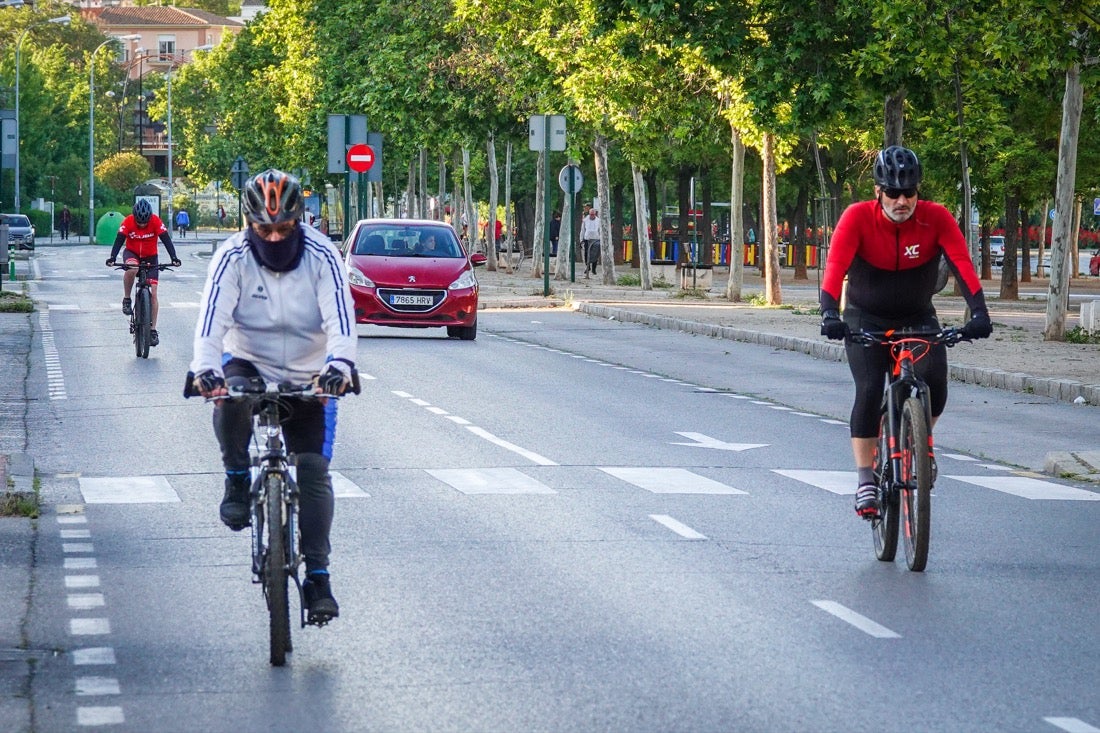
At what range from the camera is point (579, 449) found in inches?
576

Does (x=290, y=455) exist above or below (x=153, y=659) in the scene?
above

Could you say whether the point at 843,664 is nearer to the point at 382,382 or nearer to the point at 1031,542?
the point at 1031,542

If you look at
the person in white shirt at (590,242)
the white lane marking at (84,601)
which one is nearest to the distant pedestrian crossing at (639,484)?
the white lane marking at (84,601)

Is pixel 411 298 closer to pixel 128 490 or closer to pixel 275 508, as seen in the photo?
pixel 128 490

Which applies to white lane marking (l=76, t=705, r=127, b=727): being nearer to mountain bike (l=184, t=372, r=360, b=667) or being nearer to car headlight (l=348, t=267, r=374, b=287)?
mountain bike (l=184, t=372, r=360, b=667)

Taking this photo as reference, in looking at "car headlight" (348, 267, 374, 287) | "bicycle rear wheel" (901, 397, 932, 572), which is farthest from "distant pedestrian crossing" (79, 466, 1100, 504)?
"car headlight" (348, 267, 374, 287)

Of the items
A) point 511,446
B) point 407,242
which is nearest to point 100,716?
point 511,446

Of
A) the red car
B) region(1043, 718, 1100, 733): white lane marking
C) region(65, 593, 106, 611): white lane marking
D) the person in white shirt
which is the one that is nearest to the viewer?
region(1043, 718, 1100, 733): white lane marking

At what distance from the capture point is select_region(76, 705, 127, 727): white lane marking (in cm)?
637

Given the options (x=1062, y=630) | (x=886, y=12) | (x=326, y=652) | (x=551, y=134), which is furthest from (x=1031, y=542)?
(x=551, y=134)

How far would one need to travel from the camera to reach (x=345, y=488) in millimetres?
12281

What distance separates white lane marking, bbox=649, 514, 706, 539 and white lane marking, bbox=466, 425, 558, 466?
8.42 ft

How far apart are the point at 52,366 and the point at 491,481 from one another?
10.7 m

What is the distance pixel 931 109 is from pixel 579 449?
56.8 ft
